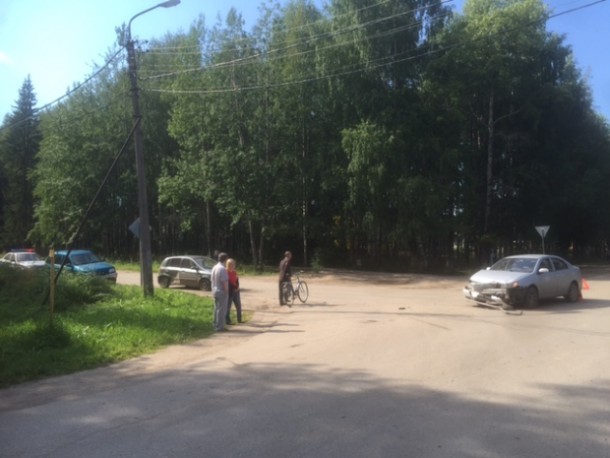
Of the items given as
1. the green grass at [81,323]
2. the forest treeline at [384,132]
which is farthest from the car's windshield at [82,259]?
the forest treeline at [384,132]

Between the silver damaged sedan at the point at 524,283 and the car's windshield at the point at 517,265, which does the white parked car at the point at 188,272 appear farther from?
the car's windshield at the point at 517,265

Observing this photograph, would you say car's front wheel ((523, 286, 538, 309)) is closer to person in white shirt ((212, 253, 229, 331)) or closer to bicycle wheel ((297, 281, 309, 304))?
bicycle wheel ((297, 281, 309, 304))

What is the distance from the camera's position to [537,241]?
1697 inches

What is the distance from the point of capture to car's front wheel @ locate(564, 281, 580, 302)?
56.3 feet

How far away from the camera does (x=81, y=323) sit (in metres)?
13.3

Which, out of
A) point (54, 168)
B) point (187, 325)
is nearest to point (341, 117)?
point (187, 325)

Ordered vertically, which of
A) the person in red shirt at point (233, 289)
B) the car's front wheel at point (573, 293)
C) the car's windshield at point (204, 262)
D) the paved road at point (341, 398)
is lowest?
the paved road at point (341, 398)

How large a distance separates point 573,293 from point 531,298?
8.79 feet

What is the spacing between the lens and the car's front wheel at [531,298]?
15.5 metres

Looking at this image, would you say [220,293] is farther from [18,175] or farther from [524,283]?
[18,175]

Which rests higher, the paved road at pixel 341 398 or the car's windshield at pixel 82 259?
the car's windshield at pixel 82 259

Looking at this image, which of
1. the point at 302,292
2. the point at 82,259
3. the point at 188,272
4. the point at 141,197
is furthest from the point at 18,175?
the point at 302,292

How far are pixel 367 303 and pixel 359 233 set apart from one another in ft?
61.1

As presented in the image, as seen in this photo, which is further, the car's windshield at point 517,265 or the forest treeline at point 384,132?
the forest treeline at point 384,132
